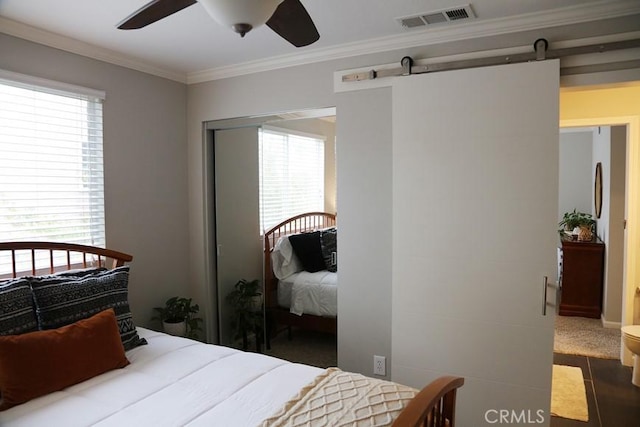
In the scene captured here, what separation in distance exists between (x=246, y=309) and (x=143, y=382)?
1656 millimetres

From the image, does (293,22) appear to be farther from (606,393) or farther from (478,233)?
(606,393)

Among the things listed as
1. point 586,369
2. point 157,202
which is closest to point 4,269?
point 157,202

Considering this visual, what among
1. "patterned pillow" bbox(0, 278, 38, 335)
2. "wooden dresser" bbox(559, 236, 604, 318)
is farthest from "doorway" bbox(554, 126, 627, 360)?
"patterned pillow" bbox(0, 278, 38, 335)

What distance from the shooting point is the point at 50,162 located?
2582 mm

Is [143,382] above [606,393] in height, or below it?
above

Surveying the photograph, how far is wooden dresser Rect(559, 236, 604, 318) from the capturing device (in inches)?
190

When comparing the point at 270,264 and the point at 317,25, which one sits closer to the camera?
the point at 317,25

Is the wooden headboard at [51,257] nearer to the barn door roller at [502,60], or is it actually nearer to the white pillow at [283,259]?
the white pillow at [283,259]

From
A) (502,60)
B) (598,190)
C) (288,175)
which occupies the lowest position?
(598,190)

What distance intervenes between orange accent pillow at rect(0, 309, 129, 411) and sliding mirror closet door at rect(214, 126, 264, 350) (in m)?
1.44

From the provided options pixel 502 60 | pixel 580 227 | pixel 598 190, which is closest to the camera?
pixel 502 60

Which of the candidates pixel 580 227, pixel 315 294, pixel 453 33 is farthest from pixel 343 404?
pixel 580 227

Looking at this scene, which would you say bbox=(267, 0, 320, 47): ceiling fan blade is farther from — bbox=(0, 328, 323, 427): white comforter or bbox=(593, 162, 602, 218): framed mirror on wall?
bbox=(593, 162, 602, 218): framed mirror on wall

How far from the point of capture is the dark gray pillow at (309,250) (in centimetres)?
338
